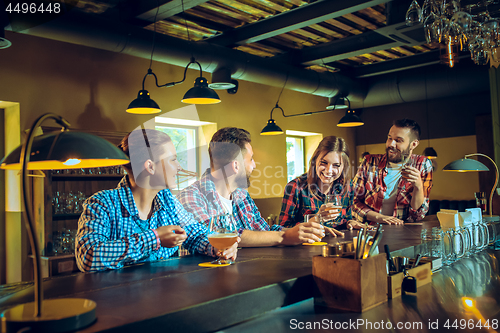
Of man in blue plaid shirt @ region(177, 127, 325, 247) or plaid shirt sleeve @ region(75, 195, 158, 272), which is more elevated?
man in blue plaid shirt @ region(177, 127, 325, 247)

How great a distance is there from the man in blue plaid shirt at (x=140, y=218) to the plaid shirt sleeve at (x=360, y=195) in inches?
63.0

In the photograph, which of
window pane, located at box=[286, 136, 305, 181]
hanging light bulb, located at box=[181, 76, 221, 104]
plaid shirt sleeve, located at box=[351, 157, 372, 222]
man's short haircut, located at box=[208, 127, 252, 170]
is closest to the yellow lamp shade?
man's short haircut, located at box=[208, 127, 252, 170]

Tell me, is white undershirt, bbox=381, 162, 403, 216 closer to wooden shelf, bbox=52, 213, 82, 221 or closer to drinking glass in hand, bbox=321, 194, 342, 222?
drinking glass in hand, bbox=321, 194, 342, 222

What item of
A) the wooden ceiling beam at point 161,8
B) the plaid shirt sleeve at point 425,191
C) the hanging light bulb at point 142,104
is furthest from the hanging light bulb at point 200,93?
the plaid shirt sleeve at point 425,191

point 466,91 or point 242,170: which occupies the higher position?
point 466,91

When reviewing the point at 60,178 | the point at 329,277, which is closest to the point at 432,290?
the point at 329,277

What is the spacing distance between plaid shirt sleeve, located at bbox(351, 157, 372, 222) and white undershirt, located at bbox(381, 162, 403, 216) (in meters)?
0.16

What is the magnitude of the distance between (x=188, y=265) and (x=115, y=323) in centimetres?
66

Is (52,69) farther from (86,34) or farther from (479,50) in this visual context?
(479,50)

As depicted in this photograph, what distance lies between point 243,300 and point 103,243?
0.68 meters

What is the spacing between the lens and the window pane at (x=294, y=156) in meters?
7.80

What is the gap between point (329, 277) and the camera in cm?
129

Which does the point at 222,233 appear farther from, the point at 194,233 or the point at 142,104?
the point at 142,104

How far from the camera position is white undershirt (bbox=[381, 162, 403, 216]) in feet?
10.9
